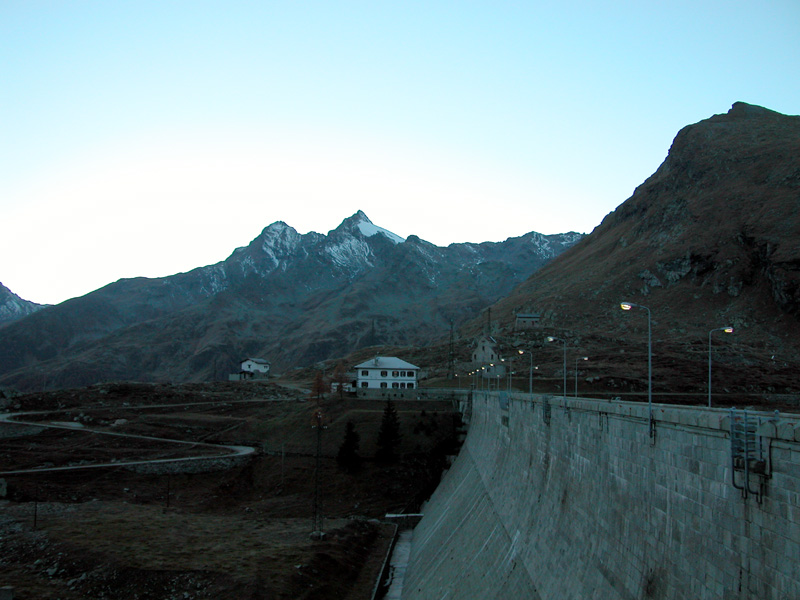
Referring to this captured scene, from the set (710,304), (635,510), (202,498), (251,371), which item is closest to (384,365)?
(202,498)

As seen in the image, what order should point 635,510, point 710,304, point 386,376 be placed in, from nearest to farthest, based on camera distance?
point 635,510, point 386,376, point 710,304

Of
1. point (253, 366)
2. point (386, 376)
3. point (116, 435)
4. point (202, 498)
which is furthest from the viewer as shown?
point (253, 366)

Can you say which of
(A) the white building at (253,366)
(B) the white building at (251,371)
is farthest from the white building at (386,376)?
(A) the white building at (253,366)

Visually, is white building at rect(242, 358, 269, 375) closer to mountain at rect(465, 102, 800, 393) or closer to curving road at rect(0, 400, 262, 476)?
mountain at rect(465, 102, 800, 393)

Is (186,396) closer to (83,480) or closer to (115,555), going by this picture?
(83,480)

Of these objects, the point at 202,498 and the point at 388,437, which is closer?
the point at 202,498

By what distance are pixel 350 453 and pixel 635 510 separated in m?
68.6

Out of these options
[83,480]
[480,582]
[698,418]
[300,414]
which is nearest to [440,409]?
[300,414]

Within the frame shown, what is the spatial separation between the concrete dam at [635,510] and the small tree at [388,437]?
4270 cm

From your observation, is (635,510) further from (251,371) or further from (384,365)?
(251,371)

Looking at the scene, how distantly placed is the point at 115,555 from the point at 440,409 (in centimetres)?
6295

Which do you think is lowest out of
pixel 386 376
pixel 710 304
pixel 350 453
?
pixel 350 453

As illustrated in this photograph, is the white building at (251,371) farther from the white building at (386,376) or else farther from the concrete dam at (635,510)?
the concrete dam at (635,510)

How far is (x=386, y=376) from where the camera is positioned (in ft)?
406
